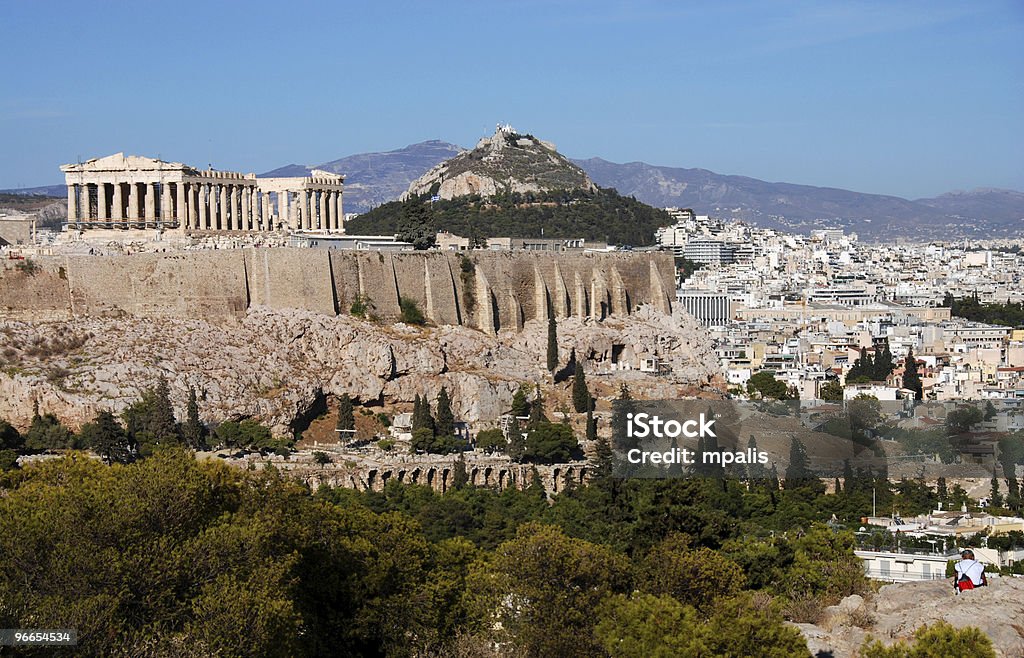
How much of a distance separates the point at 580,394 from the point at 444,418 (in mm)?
5506

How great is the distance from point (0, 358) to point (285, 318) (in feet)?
29.0

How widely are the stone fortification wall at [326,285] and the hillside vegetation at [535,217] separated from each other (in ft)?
68.9

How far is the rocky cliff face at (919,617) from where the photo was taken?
79.2 ft

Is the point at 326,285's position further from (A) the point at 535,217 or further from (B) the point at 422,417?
(A) the point at 535,217

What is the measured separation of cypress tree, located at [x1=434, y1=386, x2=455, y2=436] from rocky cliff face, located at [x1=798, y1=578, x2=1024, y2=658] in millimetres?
24943

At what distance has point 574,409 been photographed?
56188 millimetres

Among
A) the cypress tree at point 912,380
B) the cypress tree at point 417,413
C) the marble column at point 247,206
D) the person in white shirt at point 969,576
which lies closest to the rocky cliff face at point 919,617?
the person in white shirt at point 969,576

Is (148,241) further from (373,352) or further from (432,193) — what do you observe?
(432,193)

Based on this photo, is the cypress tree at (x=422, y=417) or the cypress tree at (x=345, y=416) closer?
the cypress tree at (x=345, y=416)

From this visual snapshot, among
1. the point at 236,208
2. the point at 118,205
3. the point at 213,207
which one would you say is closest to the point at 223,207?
the point at 213,207

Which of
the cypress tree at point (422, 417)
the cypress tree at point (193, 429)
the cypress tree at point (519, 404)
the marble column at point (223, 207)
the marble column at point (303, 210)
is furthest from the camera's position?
the marble column at point (303, 210)

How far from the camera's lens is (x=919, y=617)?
25.2m

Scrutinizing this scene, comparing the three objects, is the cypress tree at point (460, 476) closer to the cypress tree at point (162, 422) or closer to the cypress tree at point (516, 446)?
the cypress tree at point (516, 446)

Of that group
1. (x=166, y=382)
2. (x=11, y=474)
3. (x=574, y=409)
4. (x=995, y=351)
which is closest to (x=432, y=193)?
(x=995, y=351)
